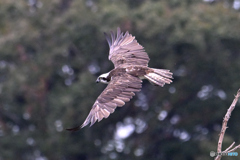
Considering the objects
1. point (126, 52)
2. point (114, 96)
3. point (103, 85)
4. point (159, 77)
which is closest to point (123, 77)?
point (159, 77)

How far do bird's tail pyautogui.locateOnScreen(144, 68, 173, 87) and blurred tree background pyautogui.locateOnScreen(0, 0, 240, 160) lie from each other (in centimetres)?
939

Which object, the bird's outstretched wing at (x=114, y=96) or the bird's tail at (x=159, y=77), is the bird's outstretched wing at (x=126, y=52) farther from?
the bird's outstretched wing at (x=114, y=96)

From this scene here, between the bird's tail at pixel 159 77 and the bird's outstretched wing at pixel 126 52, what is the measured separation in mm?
748

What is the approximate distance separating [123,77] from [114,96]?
64cm

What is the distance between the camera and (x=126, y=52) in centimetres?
891

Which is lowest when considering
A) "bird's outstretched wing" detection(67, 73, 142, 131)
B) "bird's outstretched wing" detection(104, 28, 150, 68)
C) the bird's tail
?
"bird's outstretched wing" detection(67, 73, 142, 131)

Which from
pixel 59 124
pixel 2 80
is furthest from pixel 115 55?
pixel 2 80

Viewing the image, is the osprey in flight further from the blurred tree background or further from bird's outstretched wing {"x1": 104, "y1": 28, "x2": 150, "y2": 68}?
the blurred tree background

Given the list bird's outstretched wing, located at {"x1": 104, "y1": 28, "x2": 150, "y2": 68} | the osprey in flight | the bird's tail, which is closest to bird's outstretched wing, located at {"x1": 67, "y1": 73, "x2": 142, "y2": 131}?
the osprey in flight

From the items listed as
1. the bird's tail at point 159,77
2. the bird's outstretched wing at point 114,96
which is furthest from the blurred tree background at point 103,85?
the bird's outstretched wing at point 114,96

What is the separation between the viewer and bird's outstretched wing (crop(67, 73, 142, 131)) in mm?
6602

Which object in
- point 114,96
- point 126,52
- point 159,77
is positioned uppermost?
point 126,52

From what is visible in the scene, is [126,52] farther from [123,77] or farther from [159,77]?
[123,77]

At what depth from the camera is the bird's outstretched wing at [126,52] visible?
8648 millimetres
